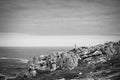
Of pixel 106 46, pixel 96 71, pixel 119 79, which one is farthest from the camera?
pixel 106 46

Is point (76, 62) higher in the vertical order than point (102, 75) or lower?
higher

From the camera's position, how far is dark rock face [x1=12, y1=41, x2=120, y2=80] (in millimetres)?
24700

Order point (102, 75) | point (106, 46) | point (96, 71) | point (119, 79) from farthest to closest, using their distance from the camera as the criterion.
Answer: point (106, 46)
point (96, 71)
point (102, 75)
point (119, 79)

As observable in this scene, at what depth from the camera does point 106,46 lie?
107 feet

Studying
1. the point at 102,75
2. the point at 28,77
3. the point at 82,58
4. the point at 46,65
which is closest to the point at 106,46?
the point at 82,58

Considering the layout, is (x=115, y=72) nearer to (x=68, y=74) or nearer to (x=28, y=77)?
(x=68, y=74)

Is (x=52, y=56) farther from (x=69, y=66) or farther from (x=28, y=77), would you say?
(x=28, y=77)

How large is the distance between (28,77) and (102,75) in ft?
45.8

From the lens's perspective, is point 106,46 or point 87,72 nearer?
point 87,72

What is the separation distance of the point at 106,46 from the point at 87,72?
34.5ft

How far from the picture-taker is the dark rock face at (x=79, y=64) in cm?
2470

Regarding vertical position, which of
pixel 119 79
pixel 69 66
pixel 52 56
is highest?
pixel 52 56

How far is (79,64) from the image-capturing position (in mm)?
29594

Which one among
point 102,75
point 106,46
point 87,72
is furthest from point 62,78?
point 106,46
